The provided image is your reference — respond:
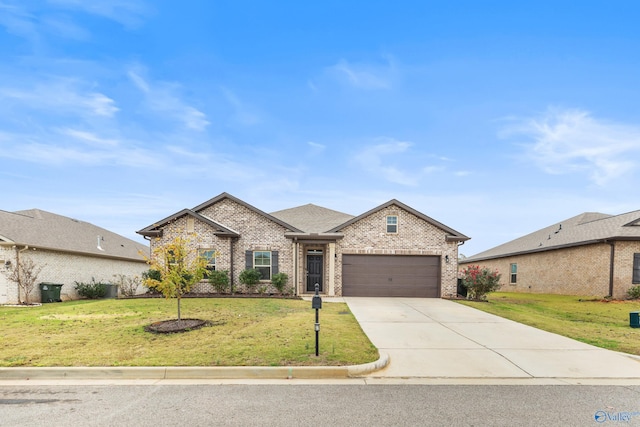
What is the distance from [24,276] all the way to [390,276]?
1870 cm

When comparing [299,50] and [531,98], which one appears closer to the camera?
[531,98]

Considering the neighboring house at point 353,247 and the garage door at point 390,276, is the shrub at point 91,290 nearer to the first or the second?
the neighboring house at point 353,247

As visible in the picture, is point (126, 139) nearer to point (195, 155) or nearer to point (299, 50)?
point (195, 155)

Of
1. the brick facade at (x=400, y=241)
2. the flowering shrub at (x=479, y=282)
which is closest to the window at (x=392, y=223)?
the brick facade at (x=400, y=241)

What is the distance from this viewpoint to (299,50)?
1666cm

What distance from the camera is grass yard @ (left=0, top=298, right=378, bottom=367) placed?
20.2ft

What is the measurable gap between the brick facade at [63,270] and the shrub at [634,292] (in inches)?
1219

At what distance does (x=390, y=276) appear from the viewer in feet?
61.0

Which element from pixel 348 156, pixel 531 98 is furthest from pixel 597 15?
pixel 348 156

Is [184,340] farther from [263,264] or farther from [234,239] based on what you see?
[234,239]

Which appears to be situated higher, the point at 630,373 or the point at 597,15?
the point at 597,15

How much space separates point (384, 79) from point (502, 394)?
46.8 feet

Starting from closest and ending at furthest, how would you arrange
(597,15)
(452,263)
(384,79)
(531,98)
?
(597,15) → (531,98) → (384,79) → (452,263)

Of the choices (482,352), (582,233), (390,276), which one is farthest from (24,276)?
(582,233)
